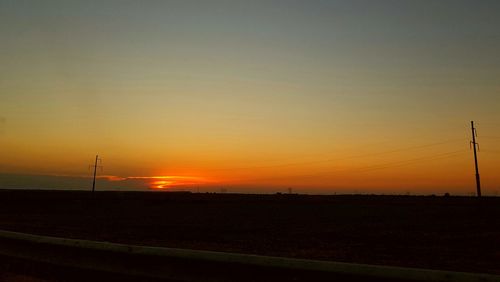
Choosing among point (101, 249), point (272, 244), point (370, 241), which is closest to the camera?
point (101, 249)

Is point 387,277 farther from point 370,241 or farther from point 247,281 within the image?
point 370,241

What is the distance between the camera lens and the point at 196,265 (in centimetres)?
545

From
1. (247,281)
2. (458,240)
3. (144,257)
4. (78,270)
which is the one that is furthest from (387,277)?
(458,240)

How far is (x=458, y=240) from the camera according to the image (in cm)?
2503

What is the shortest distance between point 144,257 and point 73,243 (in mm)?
1355

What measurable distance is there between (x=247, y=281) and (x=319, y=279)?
2.66 ft

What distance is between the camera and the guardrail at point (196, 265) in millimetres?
4273

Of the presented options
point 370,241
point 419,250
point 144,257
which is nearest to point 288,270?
point 144,257

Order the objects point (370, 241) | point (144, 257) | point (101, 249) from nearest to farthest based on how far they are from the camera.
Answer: point (144, 257), point (101, 249), point (370, 241)

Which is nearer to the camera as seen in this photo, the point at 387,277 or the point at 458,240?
the point at 387,277

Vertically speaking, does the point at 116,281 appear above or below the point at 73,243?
below

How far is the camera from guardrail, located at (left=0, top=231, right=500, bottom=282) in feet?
14.0

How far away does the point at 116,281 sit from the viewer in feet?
19.8

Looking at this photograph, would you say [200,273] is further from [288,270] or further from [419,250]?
[419,250]
